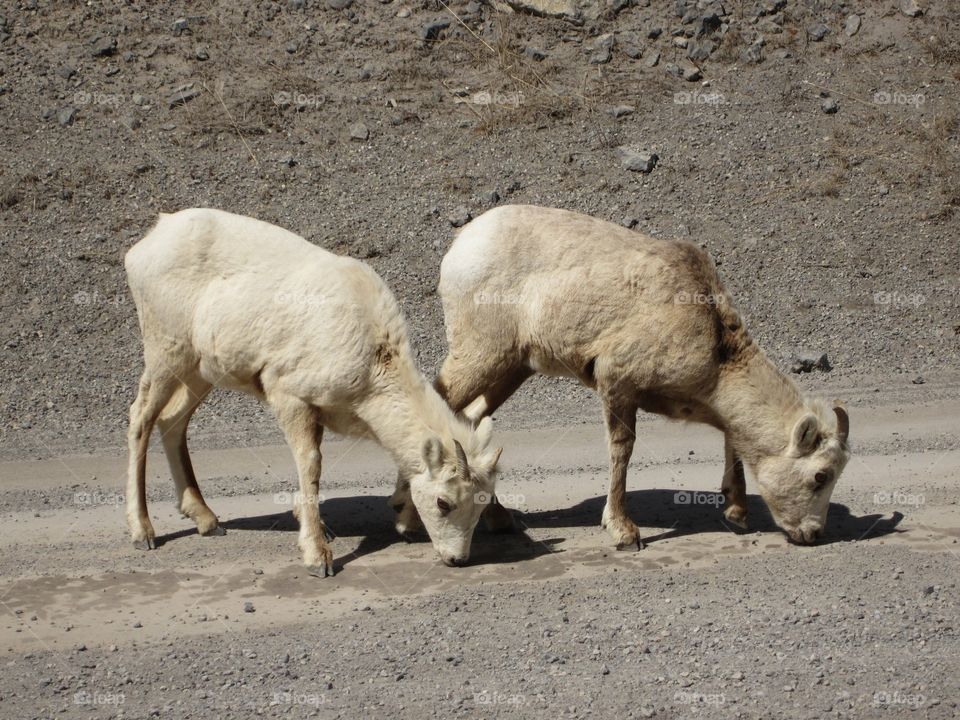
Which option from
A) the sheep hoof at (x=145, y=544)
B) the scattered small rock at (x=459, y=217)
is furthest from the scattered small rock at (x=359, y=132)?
the sheep hoof at (x=145, y=544)

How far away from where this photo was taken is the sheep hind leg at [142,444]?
9.86 metres

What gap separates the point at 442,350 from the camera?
17.8m

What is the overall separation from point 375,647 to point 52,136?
58.8 feet

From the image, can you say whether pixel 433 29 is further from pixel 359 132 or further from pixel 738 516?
pixel 738 516

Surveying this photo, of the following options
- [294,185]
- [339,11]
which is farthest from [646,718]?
[339,11]

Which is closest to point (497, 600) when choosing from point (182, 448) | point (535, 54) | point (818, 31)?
point (182, 448)

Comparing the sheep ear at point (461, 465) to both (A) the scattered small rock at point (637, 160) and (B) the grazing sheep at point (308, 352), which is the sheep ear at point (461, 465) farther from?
(A) the scattered small rock at point (637, 160)

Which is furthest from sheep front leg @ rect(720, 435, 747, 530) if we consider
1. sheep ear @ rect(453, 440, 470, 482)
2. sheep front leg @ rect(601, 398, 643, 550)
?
sheep ear @ rect(453, 440, 470, 482)

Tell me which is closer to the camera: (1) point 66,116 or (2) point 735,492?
(2) point 735,492

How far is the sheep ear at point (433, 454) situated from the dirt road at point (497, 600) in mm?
933

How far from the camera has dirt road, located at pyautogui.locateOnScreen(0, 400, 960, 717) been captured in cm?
689

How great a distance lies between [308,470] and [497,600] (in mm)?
1965

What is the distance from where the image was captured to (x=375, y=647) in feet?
24.7

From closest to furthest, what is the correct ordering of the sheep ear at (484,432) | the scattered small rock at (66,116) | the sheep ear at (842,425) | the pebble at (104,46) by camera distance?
1. the sheep ear at (484,432)
2. the sheep ear at (842,425)
3. the scattered small rock at (66,116)
4. the pebble at (104,46)
